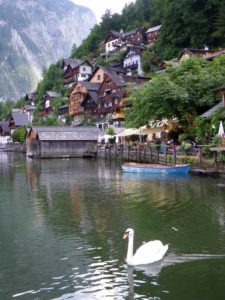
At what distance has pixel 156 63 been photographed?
306 ft

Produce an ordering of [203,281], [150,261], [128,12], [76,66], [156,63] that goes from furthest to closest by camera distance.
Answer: [128,12]
[76,66]
[156,63]
[150,261]
[203,281]

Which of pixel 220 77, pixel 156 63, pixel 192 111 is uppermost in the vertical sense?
pixel 156 63

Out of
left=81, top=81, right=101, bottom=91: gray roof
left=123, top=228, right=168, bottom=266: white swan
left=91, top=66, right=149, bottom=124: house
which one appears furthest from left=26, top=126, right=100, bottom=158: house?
left=123, top=228, right=168, bottom=266: white swan

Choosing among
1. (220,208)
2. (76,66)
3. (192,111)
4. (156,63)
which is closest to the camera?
(220,208)

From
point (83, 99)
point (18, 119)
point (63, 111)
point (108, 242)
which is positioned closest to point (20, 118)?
point (18, 119)

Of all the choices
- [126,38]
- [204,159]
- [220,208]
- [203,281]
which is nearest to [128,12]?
[126,38]

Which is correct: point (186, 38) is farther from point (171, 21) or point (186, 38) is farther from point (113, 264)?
point (113, 264)

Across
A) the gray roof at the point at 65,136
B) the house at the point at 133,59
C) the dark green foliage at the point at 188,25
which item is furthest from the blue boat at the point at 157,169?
→ the house at the point at 133,59

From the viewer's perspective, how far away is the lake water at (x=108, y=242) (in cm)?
1010

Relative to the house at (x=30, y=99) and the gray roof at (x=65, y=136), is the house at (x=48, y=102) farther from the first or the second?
the gray roof at (x=65, y=136)

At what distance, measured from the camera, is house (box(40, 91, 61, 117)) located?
359 feet

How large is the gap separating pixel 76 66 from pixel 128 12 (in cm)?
3979

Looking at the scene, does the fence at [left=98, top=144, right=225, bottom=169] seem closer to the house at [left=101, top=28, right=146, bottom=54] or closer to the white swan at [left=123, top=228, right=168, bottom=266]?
the white swan at [left=123, top=228, right=168, bottom=266]

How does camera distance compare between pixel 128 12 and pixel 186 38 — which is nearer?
pixel 186 38
